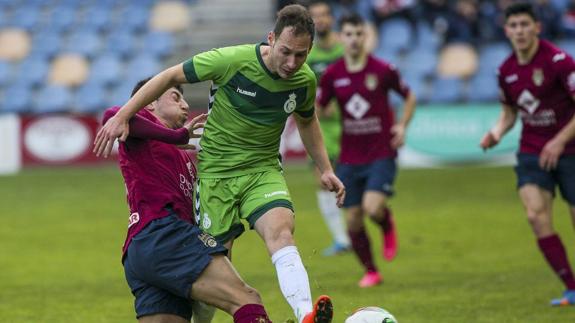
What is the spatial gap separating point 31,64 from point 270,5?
5.77 metres

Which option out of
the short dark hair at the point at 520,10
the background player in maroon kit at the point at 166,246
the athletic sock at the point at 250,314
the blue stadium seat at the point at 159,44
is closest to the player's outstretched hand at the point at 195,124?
the background player in maroon kit at the point at 166,246

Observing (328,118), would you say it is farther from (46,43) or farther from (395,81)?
(46,43)

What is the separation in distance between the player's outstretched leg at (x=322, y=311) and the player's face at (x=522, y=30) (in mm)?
4175

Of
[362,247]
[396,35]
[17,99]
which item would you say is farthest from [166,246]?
[17,99]

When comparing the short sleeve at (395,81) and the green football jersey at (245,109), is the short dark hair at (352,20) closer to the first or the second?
the short sleeve at (395,81)

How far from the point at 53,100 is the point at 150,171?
63.1 feet

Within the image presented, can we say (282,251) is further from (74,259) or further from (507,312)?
(74,259)

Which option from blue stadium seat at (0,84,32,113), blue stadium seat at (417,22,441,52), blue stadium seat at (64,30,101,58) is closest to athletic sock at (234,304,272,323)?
blue stadium seat at (417,22,441,52)

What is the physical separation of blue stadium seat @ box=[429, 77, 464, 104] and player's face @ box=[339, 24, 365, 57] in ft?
39.2

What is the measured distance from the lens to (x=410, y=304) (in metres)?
9.47

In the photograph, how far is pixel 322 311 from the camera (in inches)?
238

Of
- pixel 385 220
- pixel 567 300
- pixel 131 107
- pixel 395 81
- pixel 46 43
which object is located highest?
pixel 131 107

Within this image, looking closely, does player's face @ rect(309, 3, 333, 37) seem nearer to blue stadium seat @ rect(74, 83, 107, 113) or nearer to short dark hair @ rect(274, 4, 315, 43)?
short dark hair @ rect(274, 4, 315, 43)

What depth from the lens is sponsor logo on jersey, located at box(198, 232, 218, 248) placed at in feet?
21.1
